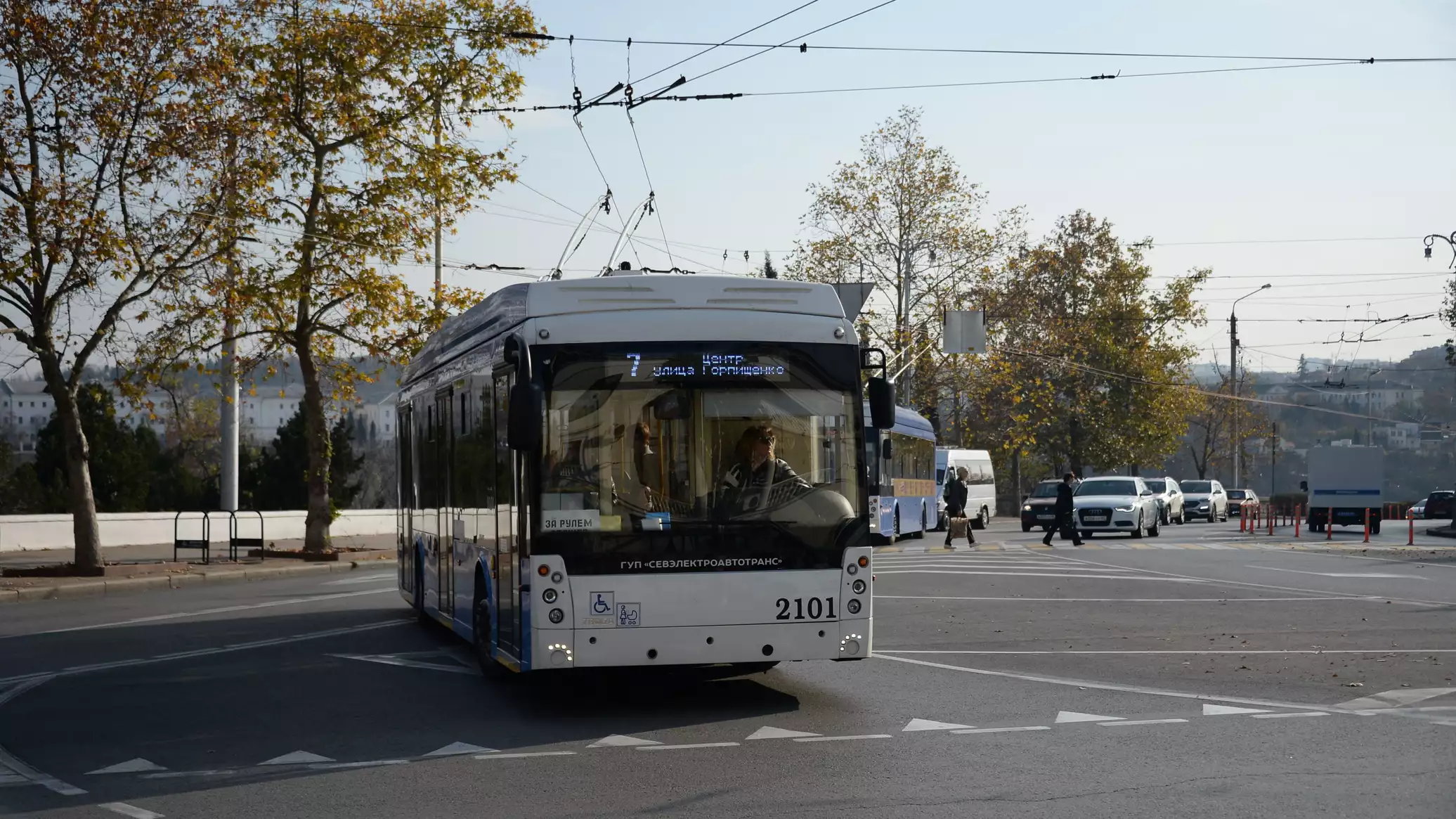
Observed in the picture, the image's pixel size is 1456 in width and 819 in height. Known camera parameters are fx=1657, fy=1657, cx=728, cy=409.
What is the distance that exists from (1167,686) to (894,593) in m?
10.5

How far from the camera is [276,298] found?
Answer: 31578 mm

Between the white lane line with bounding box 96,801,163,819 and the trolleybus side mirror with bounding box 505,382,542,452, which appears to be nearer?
the white lane line with bounding box 96,801,163,819

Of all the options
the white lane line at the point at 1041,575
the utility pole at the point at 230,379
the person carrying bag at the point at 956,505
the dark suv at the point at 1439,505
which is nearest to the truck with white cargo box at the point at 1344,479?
the person carrying bag at the point at 956,505

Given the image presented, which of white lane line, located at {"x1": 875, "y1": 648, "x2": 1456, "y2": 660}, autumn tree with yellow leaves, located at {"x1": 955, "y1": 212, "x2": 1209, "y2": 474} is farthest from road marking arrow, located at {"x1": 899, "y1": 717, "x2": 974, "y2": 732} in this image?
autumn tree with yellow leaves, located at {"x1": 955, "y1": 212, "x2": 1209, "y2": 474}

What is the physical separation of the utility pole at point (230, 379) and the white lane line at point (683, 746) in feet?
64.8

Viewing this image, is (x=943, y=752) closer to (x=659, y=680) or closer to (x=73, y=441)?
(x=659, y=680)

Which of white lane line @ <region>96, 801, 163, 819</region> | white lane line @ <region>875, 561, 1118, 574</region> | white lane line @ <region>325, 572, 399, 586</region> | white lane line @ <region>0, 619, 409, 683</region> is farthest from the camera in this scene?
white lane line @ <region>875, 561, 1118, 574</region>

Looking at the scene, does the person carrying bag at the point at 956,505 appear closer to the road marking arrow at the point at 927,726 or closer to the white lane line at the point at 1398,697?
the white lane line at the point at 1398,697

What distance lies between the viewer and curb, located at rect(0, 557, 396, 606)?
2381cm

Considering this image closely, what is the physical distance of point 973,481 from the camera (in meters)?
56.1

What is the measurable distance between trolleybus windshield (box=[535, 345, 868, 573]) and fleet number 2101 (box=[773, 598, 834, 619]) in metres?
0.24

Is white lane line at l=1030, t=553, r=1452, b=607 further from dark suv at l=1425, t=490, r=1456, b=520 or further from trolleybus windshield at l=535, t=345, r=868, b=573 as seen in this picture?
dark suv at l=1425, t=490, r=1456, b=520

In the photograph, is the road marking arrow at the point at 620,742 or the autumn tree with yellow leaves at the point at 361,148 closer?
the road marking arrow at the point at 620,742

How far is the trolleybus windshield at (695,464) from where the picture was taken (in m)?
11.0
